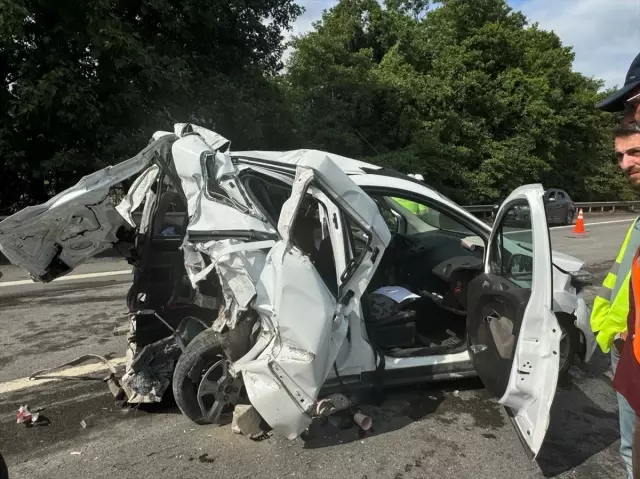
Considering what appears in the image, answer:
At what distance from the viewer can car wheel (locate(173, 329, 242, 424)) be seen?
3281mm

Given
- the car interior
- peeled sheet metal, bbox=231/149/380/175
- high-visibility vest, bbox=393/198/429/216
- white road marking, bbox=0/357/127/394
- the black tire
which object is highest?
peeled sheet metal, bbox=231/149/380/175

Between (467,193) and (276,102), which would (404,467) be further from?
(467,193)

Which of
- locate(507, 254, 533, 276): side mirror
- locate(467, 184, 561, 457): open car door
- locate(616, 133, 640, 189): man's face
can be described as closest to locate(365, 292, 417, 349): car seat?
locate(467, 184, 561, 457): open car door

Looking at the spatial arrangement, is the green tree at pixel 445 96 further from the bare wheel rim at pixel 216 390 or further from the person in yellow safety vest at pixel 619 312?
the person in yellow safety vest at pixel 619 312

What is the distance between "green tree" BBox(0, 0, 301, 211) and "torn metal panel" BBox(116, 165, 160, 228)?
6973 millimetres

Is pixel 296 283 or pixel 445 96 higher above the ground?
pixel 445 96

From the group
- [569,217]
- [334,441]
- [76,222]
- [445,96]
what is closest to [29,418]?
[76,222]

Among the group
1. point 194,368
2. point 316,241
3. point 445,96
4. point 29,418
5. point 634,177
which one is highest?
point 445,96

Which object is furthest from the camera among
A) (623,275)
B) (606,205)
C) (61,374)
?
(606,205)

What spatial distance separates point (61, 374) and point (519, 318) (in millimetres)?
3536

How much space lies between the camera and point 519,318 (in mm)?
2902

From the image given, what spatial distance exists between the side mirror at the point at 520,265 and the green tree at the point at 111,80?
29.7 feet

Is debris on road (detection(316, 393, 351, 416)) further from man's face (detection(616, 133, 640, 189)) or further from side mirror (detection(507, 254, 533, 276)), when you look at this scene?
man's face (detection(616, 133, 640, 189))

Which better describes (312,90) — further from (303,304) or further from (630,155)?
(630,155)
